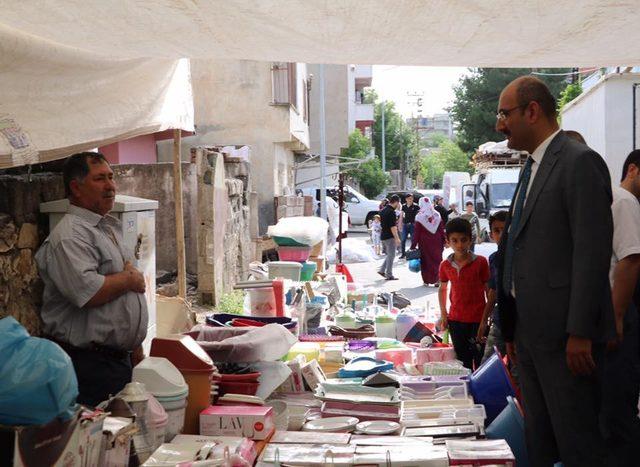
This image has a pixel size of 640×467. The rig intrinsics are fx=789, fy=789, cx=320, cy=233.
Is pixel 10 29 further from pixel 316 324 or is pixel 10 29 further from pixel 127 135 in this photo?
pixel 316 324

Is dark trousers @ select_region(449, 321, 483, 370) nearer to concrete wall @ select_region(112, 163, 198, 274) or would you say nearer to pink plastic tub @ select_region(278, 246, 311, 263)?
pink plastic tub @ select_region(278, 246, 311, 263)

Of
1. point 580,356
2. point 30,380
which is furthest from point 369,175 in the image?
point 30,380

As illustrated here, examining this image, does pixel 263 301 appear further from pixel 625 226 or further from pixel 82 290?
pixel 625 226

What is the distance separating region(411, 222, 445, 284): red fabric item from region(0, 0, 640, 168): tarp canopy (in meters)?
9.93

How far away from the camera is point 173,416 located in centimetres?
369

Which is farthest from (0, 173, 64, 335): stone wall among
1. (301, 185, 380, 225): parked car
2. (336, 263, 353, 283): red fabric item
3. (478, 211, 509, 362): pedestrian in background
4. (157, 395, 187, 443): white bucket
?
(301, 185, 380, 225): parked car

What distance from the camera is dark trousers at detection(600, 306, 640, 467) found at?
13.9 feet

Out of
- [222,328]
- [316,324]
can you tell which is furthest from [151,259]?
[316,324]

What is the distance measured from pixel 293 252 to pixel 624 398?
25.0 feet

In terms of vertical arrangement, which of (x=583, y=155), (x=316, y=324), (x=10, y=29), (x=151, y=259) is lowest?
(x=316, y=324)

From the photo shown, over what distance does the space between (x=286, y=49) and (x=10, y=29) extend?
6.01 feet

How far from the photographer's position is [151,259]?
19.1 feet

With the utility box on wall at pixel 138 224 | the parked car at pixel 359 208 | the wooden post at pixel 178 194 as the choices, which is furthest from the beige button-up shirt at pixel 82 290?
the parked car at pixel 359 208

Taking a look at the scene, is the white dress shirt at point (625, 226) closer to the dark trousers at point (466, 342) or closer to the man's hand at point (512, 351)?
the man's hand at point (512, 351)
